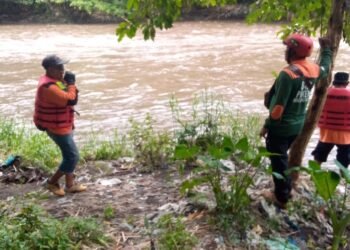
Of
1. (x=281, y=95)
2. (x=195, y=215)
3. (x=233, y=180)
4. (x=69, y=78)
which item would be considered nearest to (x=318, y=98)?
(x=281, y=95)

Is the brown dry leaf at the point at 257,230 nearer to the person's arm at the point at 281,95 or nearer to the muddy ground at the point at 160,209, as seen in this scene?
the muddy ground at the point at 160,209

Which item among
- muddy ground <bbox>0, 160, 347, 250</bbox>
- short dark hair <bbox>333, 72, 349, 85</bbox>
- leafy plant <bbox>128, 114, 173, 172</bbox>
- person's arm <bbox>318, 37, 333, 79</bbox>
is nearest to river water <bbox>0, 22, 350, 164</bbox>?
short dark hair <bbox>333, 72, 349, 85</bbox>

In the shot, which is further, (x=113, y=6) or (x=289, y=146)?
(x=113, y=6)

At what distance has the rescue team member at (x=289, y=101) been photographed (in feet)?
14.4

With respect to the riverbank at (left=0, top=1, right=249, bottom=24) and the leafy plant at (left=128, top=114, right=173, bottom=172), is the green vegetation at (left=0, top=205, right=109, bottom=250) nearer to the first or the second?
the leafy plant at (left=128, top=114, right=173, bottom=172)

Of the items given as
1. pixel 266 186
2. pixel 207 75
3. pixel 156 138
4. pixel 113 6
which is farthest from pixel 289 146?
pixel 113 6

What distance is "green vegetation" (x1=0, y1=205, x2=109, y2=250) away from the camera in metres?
3.91

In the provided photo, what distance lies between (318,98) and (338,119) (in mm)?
1829

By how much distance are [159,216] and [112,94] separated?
401 inches

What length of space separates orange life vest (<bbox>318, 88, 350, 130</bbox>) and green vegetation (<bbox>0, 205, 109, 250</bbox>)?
3.48 m

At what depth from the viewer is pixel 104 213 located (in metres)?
4.79

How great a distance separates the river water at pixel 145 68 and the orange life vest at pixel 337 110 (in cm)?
291

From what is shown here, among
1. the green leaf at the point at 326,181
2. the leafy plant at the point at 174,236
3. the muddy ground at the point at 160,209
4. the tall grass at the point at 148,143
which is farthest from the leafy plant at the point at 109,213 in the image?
the green leaf at the point at 326,181

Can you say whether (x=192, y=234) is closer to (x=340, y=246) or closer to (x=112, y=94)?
(x=340, y=246)
